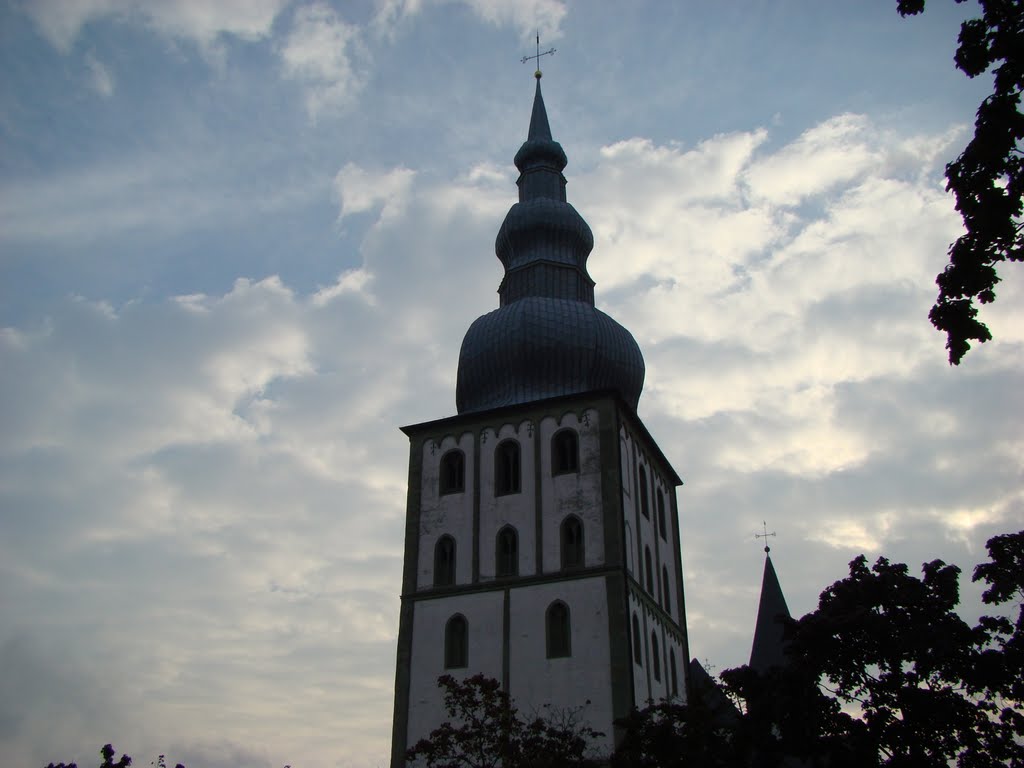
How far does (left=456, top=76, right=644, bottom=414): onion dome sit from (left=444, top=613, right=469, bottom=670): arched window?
299 inches

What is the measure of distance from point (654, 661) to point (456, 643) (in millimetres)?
6146

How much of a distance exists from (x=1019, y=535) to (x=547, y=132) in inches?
1206

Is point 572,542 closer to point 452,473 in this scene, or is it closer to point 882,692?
point 452,473

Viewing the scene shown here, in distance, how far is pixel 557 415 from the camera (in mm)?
37344

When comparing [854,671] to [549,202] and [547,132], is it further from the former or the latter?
[547,132]

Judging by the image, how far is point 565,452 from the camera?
3681 centimetres

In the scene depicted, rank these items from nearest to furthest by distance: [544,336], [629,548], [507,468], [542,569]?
[542,569]
[629,548]
[507,468]
[544,336]

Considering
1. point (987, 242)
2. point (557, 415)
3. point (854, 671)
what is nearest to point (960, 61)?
point (987, 242)

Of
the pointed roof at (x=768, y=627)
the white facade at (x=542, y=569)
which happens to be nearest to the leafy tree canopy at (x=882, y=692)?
the white facade at (x=542, y=569)

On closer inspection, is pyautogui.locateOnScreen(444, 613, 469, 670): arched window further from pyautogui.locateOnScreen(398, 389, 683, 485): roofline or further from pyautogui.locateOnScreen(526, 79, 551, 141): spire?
pyautogui.locateOnScreen(526, 79, 551, 141): spire

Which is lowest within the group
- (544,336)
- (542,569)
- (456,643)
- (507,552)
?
(456,643)

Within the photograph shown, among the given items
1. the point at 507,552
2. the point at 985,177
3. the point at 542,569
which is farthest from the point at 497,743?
the point at 985,177

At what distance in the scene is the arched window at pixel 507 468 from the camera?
36825 mm

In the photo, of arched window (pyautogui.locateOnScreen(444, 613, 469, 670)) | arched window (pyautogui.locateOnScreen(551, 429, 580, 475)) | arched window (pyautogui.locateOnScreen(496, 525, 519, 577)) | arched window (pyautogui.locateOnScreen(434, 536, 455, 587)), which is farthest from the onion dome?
arched window (pyautogui.locateOnScreen(444, 613, 469, 670))
